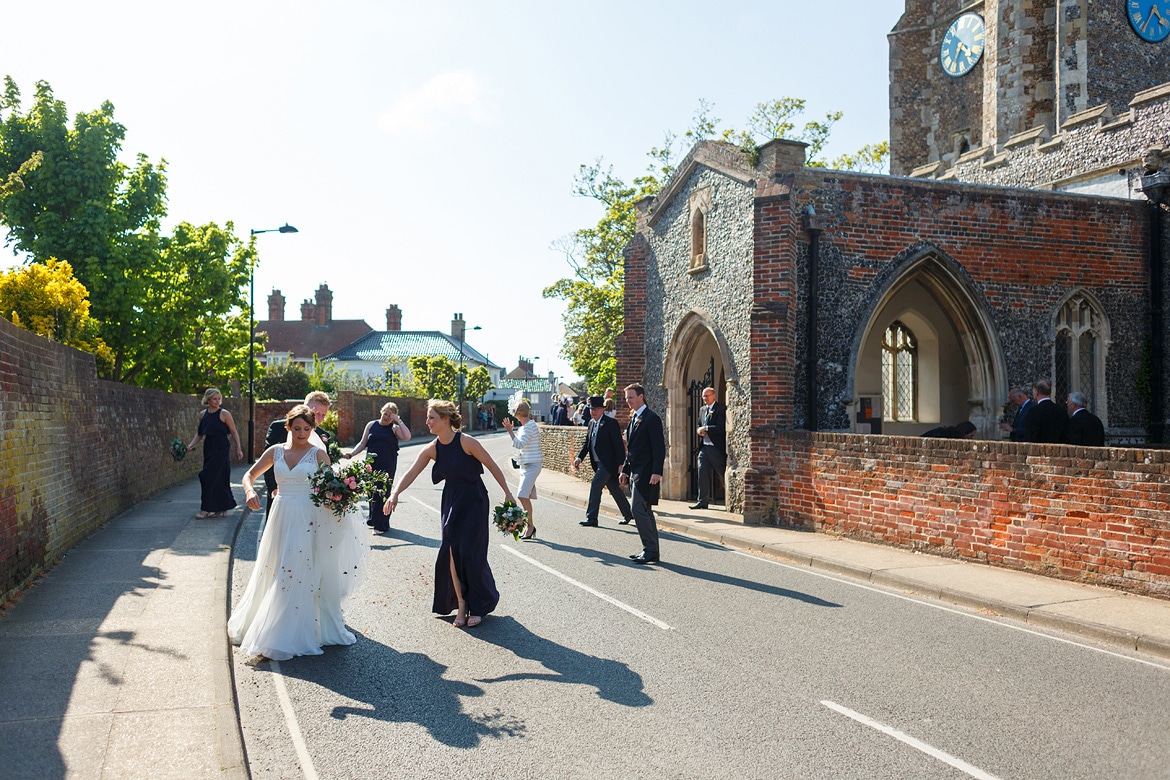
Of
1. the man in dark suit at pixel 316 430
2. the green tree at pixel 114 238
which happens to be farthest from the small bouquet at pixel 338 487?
the green tree at pixel 114 238

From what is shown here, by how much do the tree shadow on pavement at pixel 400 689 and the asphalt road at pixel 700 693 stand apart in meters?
0.02

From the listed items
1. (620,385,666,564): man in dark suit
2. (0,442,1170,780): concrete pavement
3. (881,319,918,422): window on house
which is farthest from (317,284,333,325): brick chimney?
(620,385,666,564): man in dark suit

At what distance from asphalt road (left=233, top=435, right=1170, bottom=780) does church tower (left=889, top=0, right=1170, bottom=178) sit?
15.5m

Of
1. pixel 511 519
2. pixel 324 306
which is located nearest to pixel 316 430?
pixel 511 519

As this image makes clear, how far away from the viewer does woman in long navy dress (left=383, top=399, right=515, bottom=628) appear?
24.3ft

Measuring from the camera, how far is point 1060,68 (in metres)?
25.5

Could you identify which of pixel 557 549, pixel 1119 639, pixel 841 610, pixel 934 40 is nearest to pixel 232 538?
pixel 557 549

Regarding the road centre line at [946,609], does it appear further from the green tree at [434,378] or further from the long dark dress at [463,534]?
the green tree at [434,378]

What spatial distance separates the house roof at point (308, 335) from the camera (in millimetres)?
90438

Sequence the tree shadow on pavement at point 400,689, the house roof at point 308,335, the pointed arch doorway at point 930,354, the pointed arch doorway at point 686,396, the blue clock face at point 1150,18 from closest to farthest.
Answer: the tree shadow on pavement at point 400,689 < the pointed arch doorway at point 930,354 < the pointed arch doorway at point 686,396 < the blue clock face at point 1150,18 < the house roof at point 308,335

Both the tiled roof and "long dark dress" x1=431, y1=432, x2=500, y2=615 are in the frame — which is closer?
"long dark dress" x1=431, y1=432, x2=500, y2=615

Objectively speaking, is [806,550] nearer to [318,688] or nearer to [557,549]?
[557,549]

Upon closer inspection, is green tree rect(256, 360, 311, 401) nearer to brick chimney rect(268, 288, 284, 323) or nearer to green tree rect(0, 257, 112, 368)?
green tree rect(0, 257, 112, 368)

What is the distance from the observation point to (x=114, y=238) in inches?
1026
